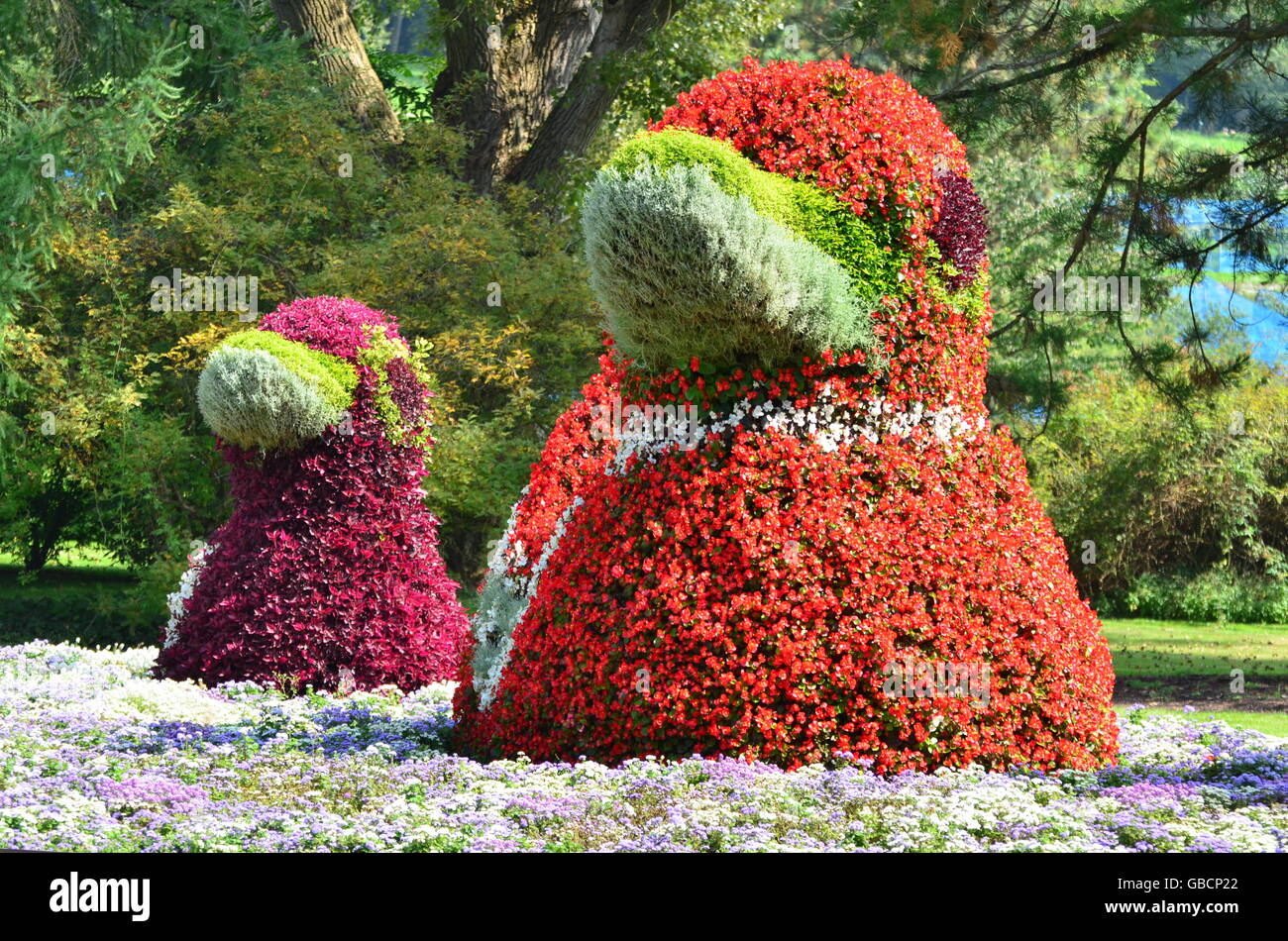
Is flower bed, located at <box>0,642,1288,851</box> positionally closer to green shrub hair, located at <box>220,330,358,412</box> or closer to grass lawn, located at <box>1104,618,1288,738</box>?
green shrub hair, located at <box>220,330,358,412</box>

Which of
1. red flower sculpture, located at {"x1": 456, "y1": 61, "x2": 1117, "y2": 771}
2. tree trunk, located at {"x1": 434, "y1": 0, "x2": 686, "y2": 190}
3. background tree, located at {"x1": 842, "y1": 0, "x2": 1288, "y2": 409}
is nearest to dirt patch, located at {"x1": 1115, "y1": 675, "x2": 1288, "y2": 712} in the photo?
background tree, located at {"x1": 842, "y1": 0, "x2": 1288, "y2": 409}

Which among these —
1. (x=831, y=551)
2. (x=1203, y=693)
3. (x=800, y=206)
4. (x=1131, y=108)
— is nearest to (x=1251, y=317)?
(x=1131, y=108)

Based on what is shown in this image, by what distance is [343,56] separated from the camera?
1716 centimetres

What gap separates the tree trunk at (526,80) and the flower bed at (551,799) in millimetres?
11601

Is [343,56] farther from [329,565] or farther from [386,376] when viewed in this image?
[329,565]

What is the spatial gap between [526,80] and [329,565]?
448 inches

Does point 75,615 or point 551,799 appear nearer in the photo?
point 551,799

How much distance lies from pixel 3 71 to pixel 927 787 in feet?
46.5

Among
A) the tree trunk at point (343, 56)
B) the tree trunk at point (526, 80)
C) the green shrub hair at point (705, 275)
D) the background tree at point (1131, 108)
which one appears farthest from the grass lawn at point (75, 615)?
the green shrub hair at point (705, 275)

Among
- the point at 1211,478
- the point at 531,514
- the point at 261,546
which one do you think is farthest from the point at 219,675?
the point at 1211,478

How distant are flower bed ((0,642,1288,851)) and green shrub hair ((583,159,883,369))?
169 centimetres

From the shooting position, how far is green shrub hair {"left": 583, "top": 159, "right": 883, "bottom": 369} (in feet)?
16.9

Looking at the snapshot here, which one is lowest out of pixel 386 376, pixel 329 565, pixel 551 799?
pixel 551 799
